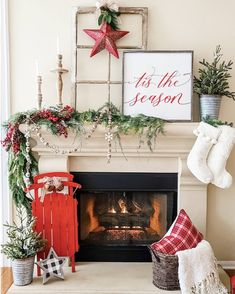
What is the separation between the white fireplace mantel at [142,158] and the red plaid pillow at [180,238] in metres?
0.22

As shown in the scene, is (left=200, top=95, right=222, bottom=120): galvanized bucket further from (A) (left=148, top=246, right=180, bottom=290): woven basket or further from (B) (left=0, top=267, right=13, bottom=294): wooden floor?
(B) (left=0, top=267, right=13, bottom=294): wooden floor

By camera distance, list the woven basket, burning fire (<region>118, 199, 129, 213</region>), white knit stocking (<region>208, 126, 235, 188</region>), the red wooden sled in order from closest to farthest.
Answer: the woven basket, white knit stocking (<region>208, 126, 235, 188</region>), the red wooden sled, burning fire (<region>118, 199, 129, 213</region>)

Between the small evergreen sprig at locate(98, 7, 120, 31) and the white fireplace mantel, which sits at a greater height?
the small evergreen sprig at locate(98, 7, 120, 31)

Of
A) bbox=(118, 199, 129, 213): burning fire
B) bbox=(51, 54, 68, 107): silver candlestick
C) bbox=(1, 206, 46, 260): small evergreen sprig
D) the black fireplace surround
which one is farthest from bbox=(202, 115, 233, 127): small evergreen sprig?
bbox=(1, 206, 46, 260): small evergreen sprig

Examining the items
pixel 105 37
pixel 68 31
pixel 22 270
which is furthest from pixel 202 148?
pixel 22 270

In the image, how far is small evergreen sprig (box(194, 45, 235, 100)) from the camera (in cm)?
254

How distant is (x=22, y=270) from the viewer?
7.57 ft

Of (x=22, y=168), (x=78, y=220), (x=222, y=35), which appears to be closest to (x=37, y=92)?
(x=22, y=168)

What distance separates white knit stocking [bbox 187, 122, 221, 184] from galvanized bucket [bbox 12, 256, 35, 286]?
1167mm

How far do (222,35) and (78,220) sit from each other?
5.46 feet

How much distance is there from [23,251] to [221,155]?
1360mm

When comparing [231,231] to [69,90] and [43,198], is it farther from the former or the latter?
[69,90]

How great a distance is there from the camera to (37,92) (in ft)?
8.64

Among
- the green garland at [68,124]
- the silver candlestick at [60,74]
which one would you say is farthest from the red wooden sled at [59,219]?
the silver candlestick at [60,74]
